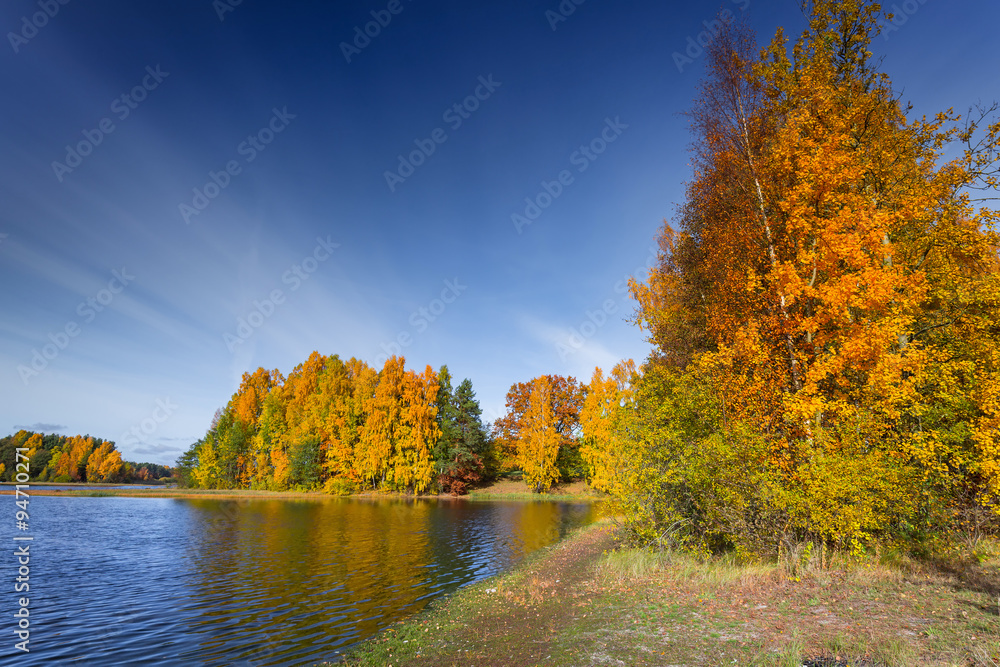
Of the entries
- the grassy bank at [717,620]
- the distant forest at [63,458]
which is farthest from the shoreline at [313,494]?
the grassy bank at [717,620]

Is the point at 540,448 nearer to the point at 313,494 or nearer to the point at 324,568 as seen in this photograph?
the point at 313,494

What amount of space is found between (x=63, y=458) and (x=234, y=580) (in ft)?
350

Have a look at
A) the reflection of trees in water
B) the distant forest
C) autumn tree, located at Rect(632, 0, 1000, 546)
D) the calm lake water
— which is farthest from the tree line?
the distant forest

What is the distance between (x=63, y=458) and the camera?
86688 millimetres

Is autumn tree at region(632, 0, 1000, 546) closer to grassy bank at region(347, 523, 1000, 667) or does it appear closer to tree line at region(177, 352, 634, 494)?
grassy bank at region(347, 523, 1000, 667)

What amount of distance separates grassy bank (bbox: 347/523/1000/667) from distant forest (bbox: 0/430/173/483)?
108 m

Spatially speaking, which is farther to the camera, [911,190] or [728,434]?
[911,190]

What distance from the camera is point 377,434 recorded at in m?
55.7

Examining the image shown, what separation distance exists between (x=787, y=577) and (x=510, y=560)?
1168 centimetres

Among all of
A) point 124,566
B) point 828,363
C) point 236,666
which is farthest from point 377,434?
point 828,363

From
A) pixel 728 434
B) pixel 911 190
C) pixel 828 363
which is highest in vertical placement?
pixel 911 190

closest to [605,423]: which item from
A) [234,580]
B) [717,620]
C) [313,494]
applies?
[717,620]

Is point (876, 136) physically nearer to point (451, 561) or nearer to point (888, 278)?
point (888, 278)

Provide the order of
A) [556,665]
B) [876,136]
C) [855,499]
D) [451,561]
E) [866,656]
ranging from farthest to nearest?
[451,561] < [876,136] < [855,499] < [556,665] < [866,656]
